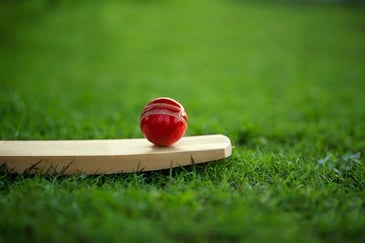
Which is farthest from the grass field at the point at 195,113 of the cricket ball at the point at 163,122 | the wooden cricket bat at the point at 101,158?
the cricket ball at the point at 163,122

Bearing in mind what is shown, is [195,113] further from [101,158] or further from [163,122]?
[101,158]

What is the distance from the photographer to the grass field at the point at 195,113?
217 centimetres

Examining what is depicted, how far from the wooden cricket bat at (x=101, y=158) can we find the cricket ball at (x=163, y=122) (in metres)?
0.07

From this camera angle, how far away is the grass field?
2166mm

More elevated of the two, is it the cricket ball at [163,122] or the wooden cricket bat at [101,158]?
the cricket ball at [163,122]

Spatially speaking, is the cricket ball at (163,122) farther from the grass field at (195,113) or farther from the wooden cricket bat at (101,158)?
the grass field at (195,113)

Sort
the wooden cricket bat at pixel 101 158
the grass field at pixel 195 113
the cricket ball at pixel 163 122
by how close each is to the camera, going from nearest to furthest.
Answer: the grass field at pixel 195 113 < the wooden cricket bat at pixel 101 158 < the cricket ball at pixel 163 122

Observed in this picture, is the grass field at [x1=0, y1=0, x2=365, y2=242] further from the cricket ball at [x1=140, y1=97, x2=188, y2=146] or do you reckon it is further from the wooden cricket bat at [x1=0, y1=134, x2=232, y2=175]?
the cricket ball at [x1=140, y1=97, x2=188, y2=146]

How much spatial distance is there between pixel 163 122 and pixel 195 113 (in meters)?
2.35

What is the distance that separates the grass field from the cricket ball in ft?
0.82

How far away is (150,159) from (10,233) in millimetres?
1012

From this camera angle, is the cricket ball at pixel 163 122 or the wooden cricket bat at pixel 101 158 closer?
the wooden cricket bat at pixel 101 158

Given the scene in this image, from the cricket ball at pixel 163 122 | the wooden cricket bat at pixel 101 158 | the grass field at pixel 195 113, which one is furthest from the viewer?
the cricket ball at pixel 163 122

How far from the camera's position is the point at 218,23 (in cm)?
1280
